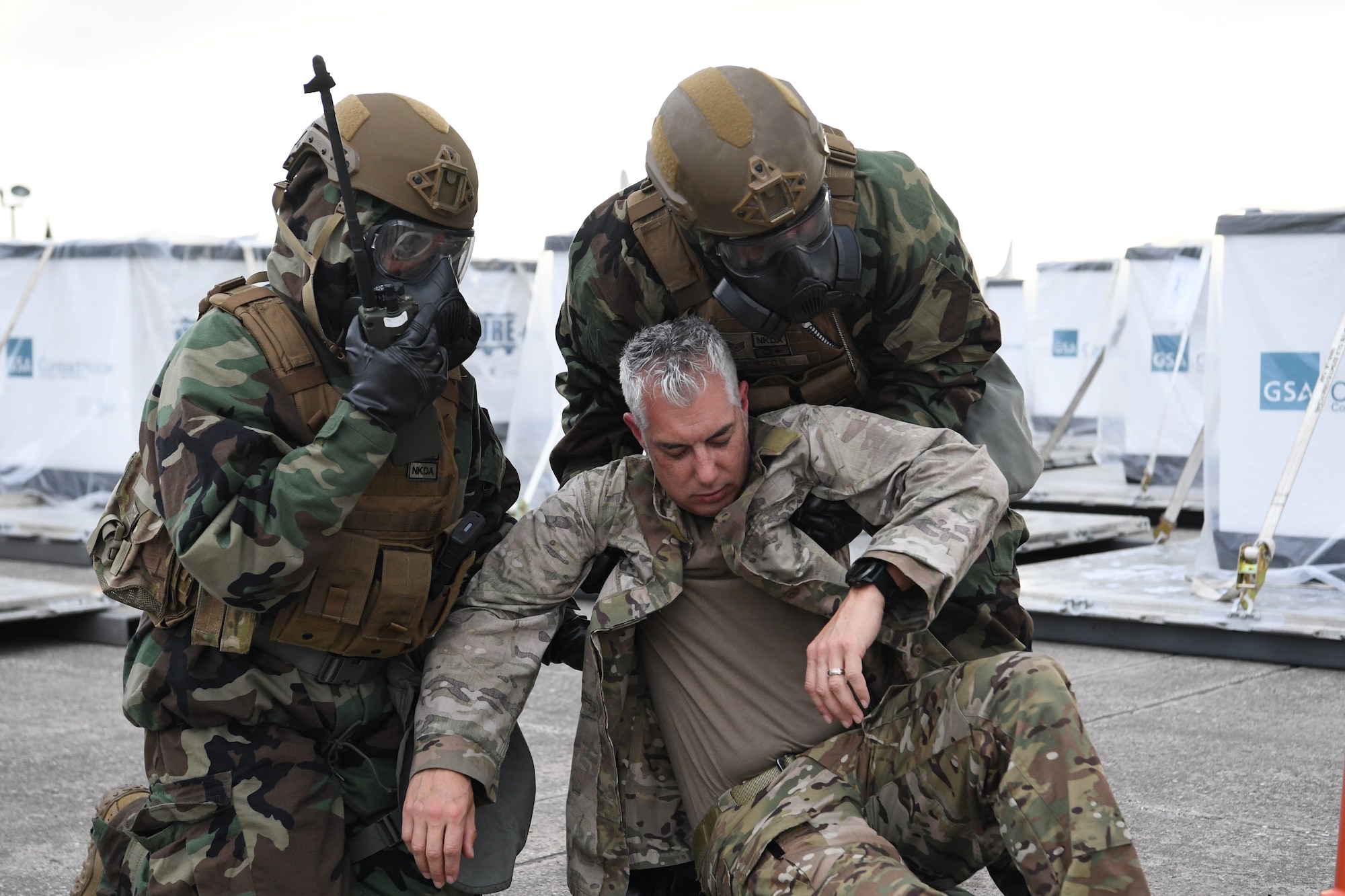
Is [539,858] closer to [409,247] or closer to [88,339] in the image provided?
[409,247]

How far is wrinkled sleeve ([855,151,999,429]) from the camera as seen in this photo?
284 cm

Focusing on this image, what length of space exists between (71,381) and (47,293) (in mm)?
704

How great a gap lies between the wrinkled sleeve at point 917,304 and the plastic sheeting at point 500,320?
28.4ft

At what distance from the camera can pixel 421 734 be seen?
2443 mm

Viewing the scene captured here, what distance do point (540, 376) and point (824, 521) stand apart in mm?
6661

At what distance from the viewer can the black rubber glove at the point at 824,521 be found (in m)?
2.65

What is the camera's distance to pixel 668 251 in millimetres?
2781

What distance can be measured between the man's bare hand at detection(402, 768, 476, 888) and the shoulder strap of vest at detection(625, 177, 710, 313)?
3.49 ft

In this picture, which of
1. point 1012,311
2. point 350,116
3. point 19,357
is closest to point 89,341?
point 19,357

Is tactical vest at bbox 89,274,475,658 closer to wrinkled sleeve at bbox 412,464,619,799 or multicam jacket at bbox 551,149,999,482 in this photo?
wrinkled sleeve at bbox 412,464,619,799

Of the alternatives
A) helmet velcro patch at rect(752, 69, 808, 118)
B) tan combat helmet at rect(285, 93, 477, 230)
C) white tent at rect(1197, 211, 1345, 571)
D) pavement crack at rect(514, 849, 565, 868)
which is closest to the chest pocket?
tan combat helmet at rect(285, 93, 477, 230)

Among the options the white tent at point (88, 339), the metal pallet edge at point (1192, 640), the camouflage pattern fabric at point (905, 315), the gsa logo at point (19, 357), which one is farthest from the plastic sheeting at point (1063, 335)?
the camouflage pattern fabric at point (905, 315)

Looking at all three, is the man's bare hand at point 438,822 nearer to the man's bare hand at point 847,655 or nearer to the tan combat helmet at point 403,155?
the man's bare hand at point 847,655

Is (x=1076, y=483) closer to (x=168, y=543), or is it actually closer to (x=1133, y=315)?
(x=1133, y=315)
